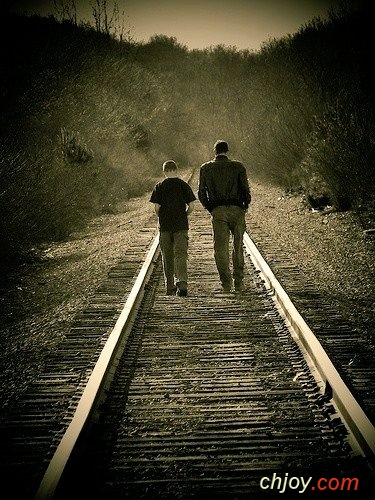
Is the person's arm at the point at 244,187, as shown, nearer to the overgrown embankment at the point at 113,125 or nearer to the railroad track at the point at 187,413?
the railroad track at the point at 187,413

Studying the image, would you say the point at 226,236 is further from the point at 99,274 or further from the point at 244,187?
the point at 99,274

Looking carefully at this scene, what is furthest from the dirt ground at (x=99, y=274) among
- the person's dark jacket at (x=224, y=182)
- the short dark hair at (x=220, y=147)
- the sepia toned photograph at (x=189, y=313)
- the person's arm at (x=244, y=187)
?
the short dark hair at (x=220, y=147)

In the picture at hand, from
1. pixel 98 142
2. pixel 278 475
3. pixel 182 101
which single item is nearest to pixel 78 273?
pixel 278 475

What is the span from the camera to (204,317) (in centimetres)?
514

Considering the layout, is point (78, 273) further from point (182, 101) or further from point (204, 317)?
point (182, 101)

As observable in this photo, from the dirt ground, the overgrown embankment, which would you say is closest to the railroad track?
the dirt ground

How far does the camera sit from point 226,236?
6035 mm

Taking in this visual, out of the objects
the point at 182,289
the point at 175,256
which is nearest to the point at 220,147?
the point at 175,256

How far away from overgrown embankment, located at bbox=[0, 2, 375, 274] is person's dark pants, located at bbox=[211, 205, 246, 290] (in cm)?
503

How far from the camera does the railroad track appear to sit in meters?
2.59

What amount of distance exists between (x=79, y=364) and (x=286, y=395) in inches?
79.6

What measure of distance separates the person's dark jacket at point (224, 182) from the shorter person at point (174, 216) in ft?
0.92

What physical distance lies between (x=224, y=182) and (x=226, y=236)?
0.80m

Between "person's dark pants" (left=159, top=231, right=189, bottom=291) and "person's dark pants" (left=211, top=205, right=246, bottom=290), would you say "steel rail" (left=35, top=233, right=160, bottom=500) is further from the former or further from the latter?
"person's dark pants" (left=211, top=205, right=246, bottom=290)
